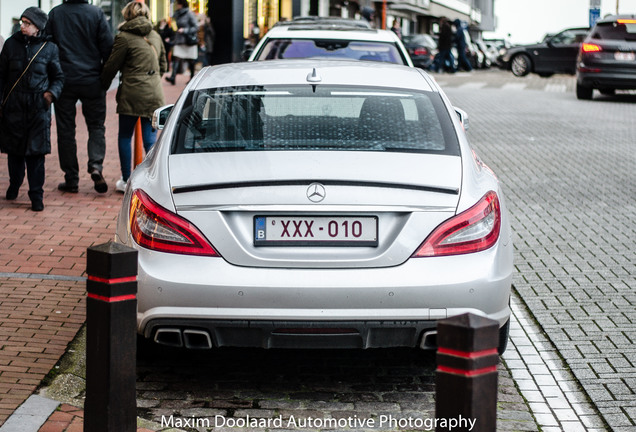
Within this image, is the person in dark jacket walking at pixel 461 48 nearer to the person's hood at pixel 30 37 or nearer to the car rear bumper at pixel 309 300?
the person's hood at pixel 30 37

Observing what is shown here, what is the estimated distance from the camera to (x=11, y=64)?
9203mm

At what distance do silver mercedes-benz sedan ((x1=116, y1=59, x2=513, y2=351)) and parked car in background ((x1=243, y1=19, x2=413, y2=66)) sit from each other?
19.7ft

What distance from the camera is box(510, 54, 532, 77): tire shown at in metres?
35.6

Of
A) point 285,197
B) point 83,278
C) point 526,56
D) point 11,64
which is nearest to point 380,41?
point 11,64

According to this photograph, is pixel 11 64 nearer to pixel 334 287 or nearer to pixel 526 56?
pixel 334 287

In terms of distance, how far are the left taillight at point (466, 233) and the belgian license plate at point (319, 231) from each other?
248mm

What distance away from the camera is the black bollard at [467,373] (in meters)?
3.19

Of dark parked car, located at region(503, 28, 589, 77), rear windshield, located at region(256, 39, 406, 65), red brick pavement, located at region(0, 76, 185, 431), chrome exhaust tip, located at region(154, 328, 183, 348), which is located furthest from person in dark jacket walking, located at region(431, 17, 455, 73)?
chrome exhaust tip, located at region(154, 328, 183, 348)

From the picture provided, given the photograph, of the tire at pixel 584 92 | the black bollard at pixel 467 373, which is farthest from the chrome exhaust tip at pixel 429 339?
the tire at pixel 584 92

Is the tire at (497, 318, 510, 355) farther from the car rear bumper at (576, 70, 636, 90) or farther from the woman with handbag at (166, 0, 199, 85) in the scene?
the woman with handbag at (166, 0, 199, 85)

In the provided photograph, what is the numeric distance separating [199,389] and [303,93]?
1.58m

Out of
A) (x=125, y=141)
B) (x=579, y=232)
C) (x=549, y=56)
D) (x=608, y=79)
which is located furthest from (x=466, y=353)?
(x=549, y=56)

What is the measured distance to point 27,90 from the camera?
9211 mm

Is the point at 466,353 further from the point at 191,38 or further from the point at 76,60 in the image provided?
the point at 191,38
